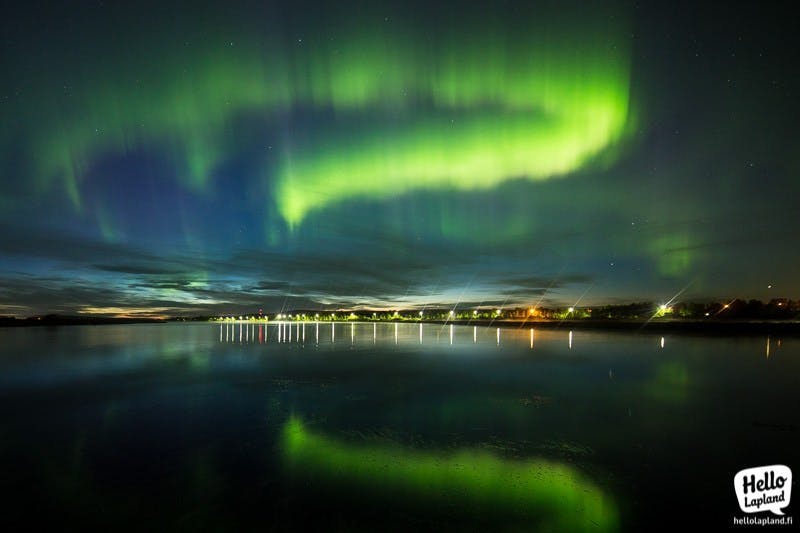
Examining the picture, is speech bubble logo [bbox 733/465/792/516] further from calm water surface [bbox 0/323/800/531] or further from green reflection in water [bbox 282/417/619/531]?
green reflection in water [bbox 282/417/619/531]

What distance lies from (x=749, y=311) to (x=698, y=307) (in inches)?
2340

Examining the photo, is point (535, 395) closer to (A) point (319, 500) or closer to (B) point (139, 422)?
(A) point (319, 500)

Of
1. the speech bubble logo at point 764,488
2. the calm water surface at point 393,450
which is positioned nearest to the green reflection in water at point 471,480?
the calm water surface at point 393,450

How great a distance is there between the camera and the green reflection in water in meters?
7.86

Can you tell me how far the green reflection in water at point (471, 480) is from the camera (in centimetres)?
786

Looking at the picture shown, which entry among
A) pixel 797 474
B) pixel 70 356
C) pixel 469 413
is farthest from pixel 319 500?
pixel 70 356

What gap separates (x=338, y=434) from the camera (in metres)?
12.8

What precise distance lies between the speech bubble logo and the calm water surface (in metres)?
0.27

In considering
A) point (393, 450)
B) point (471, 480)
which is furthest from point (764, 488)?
point (393, 450)

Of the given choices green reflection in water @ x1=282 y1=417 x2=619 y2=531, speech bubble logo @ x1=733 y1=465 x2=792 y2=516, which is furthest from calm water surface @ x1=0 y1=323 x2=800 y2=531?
speech bubble logo @ x1=733 y1=465 x2=792 y2=516

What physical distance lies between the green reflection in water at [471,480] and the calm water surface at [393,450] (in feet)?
0.15

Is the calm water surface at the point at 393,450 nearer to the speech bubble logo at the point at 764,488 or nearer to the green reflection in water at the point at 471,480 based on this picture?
the green reflection in water at the point at 471,480

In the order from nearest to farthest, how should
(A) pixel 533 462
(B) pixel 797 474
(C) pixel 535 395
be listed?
(B) pixel 797 474 < (A) pixel 533 462 < (C) pixel 535 395

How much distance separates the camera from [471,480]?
364 inches
